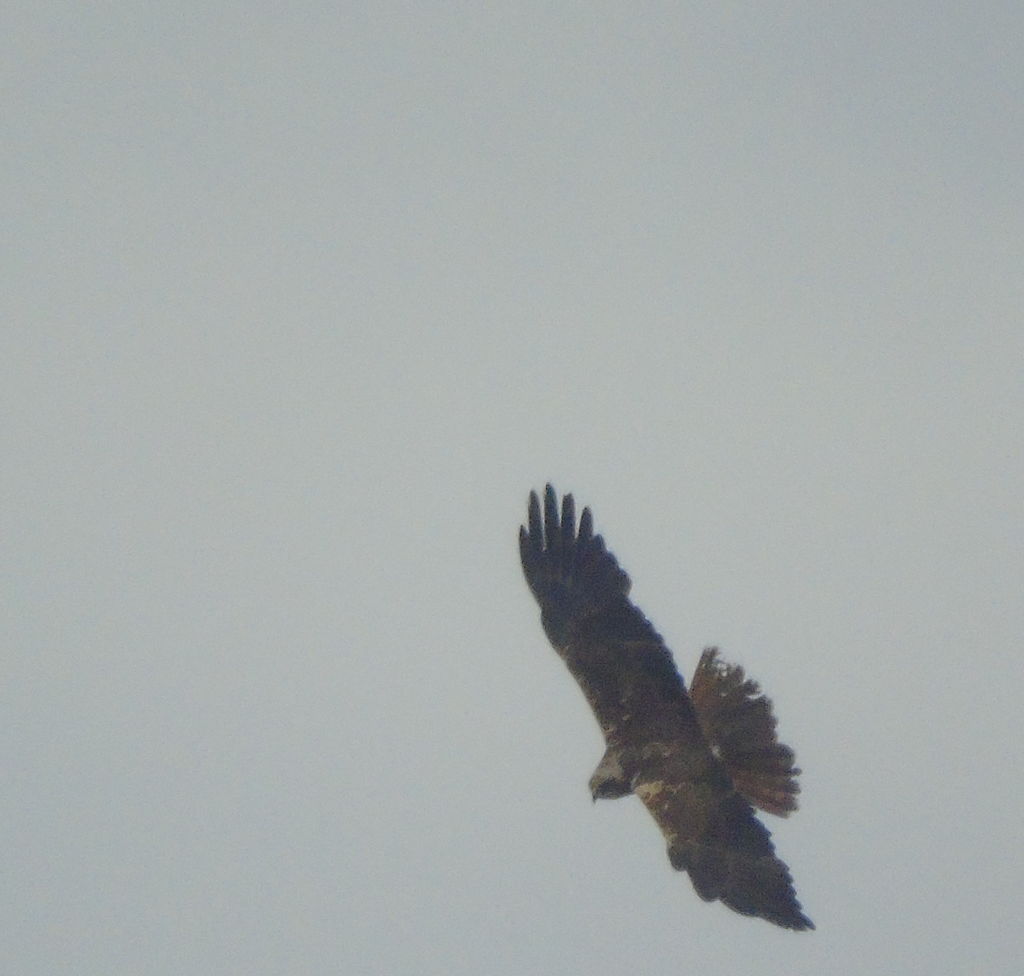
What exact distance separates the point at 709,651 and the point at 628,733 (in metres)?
0.93

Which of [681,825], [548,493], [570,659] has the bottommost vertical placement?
[681,825]

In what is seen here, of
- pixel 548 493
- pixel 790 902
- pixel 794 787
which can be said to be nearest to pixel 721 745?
pixel 794 787

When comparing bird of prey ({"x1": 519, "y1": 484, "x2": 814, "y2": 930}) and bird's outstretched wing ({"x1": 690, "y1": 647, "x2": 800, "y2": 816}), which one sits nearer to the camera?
bird of prey ({"x1": 519, "y1": 484, "x2": 814, "y2": 930})

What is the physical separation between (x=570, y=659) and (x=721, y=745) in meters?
1.36

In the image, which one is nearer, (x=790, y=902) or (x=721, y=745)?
(x=790, y=902)

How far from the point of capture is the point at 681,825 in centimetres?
823

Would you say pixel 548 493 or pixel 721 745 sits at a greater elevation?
pixel 548 493

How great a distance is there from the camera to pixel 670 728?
27.1 ft

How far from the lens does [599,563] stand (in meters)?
8.36

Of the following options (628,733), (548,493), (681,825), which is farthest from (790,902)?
(548,493)

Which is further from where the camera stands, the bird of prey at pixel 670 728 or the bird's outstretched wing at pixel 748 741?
the bird's outstretched wing at pixel 748 741

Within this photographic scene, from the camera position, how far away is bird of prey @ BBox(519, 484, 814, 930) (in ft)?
26.2

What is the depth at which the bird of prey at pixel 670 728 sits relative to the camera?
26.2 ft

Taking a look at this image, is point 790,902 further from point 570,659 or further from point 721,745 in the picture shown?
point 570,659
